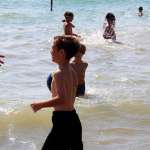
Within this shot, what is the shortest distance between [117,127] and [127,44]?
355 inches

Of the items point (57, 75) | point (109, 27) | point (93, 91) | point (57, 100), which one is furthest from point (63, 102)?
point (109, 27)

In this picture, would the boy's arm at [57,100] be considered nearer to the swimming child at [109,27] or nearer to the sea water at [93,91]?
the sea water at [93,91]

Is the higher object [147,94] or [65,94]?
[65,94]

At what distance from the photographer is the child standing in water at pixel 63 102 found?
4.55 meters

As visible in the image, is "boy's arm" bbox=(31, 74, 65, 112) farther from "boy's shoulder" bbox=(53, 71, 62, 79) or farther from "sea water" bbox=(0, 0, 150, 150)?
"sea water" bbox=(0, 0, 150, 150)

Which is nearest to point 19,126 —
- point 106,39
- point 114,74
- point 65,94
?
point 65,94

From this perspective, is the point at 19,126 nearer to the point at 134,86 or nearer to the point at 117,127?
the point at 117,127

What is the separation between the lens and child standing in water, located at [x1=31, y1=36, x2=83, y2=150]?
14.9 feet

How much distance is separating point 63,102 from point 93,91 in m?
4.78

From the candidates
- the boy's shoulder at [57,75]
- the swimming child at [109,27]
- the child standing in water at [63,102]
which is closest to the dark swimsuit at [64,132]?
the child standing in water at [63,102]

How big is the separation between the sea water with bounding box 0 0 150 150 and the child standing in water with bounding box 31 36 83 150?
5.11 ft

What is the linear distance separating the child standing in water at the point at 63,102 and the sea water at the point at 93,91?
5.11 ft

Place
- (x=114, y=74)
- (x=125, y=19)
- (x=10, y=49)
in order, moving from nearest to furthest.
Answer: (x=114, y=74) → (x=10, y=49) → (x=125, y=19)

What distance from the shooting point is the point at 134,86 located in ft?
32.1
